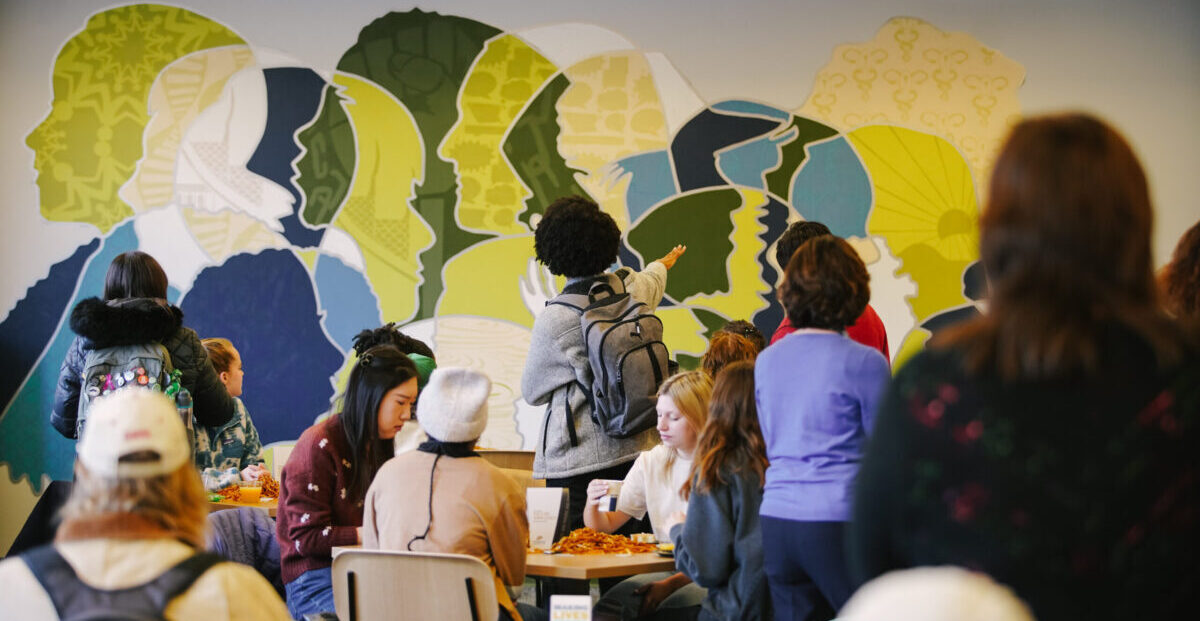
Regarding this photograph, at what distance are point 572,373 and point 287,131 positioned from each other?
124 inches

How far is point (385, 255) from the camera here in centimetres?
620

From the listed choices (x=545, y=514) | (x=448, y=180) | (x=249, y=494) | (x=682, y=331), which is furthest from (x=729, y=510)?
(x=448, y=180)

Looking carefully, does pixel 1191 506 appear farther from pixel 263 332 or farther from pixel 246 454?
pixel 263 332

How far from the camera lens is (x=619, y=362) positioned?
383 cm

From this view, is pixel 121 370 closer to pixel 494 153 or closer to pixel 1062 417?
pixel 494 153

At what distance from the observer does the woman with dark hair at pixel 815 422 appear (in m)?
2.63

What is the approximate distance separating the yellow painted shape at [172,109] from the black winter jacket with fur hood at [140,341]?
6.32ft

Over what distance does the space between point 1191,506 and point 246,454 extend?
450 cm

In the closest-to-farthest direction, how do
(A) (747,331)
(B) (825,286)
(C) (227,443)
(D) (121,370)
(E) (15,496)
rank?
(B) (825,286)
(D) (121,370)
(C) (227,443)
(A) (747,331)
(E) (15,496)

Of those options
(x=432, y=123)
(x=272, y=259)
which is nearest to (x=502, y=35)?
(x=432, y=123)

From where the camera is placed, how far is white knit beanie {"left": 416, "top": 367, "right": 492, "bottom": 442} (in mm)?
3090

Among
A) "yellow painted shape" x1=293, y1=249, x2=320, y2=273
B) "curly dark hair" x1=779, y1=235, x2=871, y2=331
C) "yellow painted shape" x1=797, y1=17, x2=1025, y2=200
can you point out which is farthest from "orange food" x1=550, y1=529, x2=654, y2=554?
"yellow painted shape" x1=797, y1=17, x2=1025, y2=200

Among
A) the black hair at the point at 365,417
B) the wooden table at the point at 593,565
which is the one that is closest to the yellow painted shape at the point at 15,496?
the black hair at the point at 365,417

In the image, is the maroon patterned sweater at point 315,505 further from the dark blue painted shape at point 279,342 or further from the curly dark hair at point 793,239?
the dark blue painted shape at point 279,342
